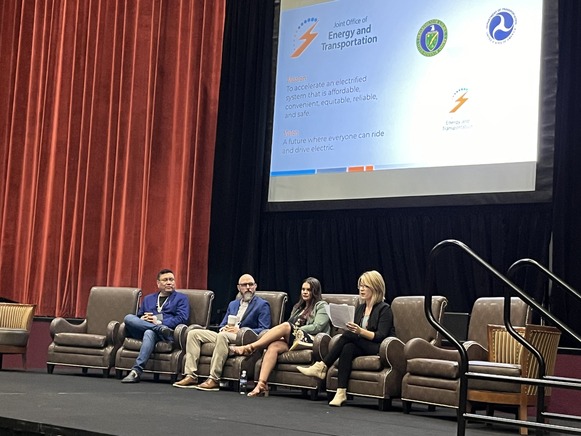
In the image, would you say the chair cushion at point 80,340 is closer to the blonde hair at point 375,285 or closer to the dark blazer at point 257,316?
the dark blazer at point 257,316

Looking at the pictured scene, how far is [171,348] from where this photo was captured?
7527 millimetres

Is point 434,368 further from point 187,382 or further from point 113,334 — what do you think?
point 113,334

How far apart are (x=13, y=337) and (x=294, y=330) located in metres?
2.81

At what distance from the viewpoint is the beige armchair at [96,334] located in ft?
25.8

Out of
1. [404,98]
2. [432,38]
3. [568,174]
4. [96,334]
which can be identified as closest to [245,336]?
[96,334]

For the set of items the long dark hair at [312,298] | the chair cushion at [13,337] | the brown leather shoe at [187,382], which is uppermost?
the long dark hair at [312,298]

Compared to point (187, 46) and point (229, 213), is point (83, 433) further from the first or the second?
point (187, 46)

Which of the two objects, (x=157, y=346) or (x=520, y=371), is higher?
(x=520, y=371)

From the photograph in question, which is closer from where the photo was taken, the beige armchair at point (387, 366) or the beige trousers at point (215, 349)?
the beige armchair at point (387, 366)

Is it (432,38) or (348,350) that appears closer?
(348,350)

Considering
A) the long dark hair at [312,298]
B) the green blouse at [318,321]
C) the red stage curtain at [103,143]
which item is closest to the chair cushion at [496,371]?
the green blouse at [318,321]

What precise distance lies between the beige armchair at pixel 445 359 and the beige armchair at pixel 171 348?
82.6 inches

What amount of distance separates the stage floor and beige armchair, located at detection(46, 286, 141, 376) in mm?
716

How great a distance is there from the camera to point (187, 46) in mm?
9531
